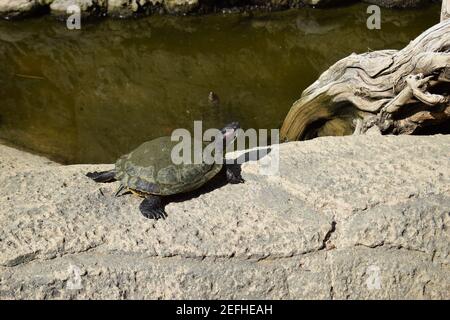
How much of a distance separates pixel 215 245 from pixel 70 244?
851mm

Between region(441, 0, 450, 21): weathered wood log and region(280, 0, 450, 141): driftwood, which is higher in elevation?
region(441, 0, 450, 21): weathered wood log

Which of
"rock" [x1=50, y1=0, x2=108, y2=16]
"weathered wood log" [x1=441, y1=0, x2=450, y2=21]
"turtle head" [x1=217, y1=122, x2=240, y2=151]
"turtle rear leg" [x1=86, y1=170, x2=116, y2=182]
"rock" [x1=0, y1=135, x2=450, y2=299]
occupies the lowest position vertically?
"rock" [x1=0, y1=135, x2=450, y2=299]

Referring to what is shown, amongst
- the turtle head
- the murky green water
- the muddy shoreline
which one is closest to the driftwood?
the murky green water

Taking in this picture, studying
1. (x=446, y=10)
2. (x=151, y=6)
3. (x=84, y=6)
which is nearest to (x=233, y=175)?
(x=446, y=10)

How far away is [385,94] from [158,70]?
4.02 meters

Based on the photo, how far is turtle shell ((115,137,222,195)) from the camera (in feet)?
11.2

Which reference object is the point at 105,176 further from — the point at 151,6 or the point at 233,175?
the point at 151,6

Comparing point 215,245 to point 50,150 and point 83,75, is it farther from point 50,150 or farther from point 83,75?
point 83,75

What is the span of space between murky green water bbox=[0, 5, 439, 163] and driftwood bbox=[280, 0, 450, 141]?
47.3 inches

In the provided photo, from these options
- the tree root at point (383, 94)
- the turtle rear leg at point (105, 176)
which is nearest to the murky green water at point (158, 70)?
the tree root at point (383, 94)

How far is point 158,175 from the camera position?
3.44 meters

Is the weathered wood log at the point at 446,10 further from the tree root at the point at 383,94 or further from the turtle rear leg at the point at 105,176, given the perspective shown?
the turtle rear leg at the point at 105,176

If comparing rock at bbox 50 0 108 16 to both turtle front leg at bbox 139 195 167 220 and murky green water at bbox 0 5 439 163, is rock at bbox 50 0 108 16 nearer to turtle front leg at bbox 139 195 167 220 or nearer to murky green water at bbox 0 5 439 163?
murky green water at bbox 0 5 439 163

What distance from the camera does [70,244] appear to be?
3154 mm
